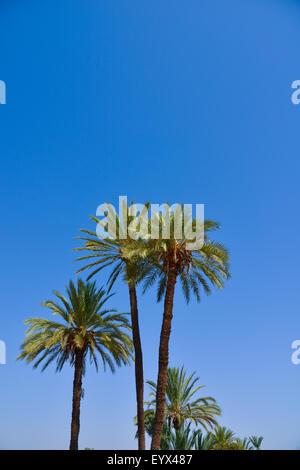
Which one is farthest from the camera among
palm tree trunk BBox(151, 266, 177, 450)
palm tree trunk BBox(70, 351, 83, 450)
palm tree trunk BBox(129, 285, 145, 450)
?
palm tree trunk BBox(70, 351, 83, 450)

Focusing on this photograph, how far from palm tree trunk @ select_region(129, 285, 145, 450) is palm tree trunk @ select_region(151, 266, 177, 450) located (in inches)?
143

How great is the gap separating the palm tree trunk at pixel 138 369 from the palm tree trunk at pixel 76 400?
5.25 metres

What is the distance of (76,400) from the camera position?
30.2 metres

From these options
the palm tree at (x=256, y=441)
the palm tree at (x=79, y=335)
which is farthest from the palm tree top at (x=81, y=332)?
the palm tree at (x=256, y=441)

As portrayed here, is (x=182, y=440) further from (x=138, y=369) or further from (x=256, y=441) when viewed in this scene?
(x=256, y=441)

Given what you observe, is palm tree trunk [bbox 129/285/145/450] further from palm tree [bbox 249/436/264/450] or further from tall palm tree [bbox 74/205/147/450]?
palm tree [bbox 249/436/264/450]

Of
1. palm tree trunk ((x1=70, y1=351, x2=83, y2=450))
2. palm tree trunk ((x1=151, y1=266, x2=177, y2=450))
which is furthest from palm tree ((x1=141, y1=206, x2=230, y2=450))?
palm tree trunk ((x1=70, y1=351, x2=83, y2=450))

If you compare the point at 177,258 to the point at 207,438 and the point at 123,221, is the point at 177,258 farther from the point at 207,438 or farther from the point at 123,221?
the point at 207,438

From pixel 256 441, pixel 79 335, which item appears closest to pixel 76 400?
pixel 79 335

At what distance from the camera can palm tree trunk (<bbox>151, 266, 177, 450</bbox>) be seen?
73.1ft

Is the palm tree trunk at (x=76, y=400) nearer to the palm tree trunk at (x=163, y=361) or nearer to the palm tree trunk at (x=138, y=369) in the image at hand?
the palm tree trunk at (x=138, y=369)

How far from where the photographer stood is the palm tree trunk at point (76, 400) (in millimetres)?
29047

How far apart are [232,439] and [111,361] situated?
1108 cm
